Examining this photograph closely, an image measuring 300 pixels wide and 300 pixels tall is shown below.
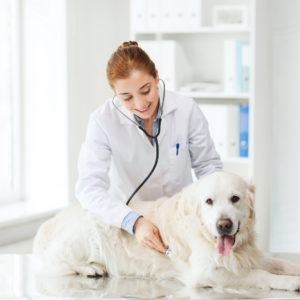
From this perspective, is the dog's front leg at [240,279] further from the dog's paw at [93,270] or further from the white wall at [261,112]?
the white wall at [261,112]

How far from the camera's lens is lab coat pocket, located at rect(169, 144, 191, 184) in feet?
5.50

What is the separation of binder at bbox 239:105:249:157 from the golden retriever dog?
171 centimetres

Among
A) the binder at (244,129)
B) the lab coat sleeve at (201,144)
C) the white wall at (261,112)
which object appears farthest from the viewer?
the binder at (244,129)

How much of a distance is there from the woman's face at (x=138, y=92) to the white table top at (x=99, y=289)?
0.64 m

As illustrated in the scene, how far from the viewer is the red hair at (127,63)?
143cm

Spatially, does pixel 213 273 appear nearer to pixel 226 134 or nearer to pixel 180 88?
pixel 226 134

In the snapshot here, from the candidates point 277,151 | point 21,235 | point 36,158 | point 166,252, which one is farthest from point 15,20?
point 166,252

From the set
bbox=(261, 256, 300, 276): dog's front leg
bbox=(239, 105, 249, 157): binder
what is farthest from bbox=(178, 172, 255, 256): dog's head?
bbox=(239, 105, 249, 157): binder

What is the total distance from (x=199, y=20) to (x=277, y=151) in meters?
1.33

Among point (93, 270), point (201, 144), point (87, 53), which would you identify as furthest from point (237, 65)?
point (93, 270)

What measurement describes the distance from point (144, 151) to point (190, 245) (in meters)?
0.52

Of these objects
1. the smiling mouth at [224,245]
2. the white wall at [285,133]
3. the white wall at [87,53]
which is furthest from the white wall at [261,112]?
the smiling mouth at [224,245]

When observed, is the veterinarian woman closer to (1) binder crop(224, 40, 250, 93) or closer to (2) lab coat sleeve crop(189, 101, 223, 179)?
(2) lab coat sleeve crop(189, 101, 223, 179)

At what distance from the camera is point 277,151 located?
2240 mm
